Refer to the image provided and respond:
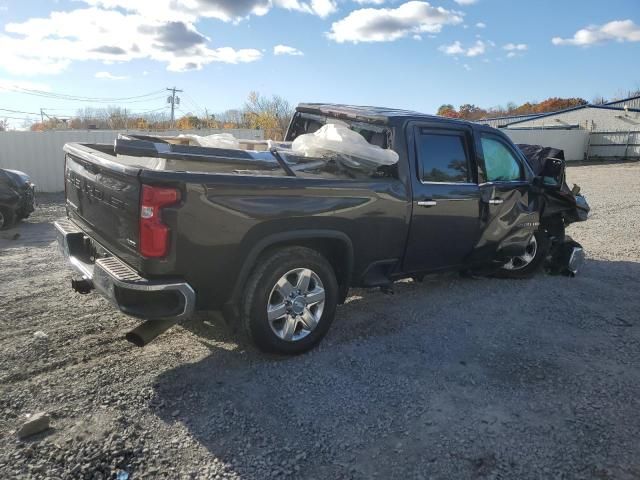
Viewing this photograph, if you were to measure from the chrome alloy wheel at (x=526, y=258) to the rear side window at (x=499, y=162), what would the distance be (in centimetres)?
110

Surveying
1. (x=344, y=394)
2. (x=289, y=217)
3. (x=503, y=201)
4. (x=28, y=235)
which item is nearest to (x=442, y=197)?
(x=503, y=201)

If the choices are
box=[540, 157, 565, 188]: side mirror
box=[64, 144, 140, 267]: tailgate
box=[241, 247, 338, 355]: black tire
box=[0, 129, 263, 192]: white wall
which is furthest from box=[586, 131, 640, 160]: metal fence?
box=[64, 144, 140, 267]: tailgate

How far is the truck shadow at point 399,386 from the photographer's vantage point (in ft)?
9.59

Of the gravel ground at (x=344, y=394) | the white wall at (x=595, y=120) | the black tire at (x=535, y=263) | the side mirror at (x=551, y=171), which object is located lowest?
the gravel ground at (x=344, y=394)

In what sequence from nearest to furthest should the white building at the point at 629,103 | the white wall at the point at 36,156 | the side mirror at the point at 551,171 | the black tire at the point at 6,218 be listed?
the side mirror at the point at 551,171 → the black tire at the point at 6,218 → the white wall at the point at 36,156 → the white building at the point at 629,103

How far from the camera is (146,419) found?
3.13m

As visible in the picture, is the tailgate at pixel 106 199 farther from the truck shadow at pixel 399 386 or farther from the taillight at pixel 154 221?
the truck shadow at pixel 399 386

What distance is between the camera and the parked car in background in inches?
379

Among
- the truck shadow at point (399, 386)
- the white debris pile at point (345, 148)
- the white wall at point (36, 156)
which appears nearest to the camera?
the truck shadow at point (399, 386)

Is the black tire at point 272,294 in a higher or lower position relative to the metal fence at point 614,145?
lower

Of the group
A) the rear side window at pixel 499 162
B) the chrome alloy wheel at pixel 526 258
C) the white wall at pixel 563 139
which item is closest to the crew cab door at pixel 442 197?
the rear side window at pixel 499 162

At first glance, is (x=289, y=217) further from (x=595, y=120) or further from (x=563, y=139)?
(x=595, y=120)

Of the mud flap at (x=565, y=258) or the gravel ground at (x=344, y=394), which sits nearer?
the gravel ground at (x=344, y=394)

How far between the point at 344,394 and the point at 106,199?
7.11 ft
